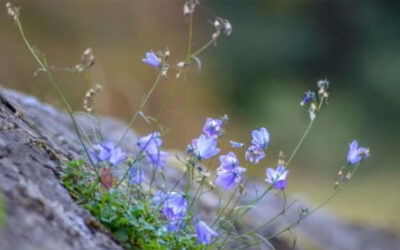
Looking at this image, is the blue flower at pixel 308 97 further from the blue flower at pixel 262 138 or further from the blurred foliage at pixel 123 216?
the blurred foliage at pixel 123 216

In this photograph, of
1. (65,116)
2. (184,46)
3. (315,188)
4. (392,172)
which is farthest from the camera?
(184,46)

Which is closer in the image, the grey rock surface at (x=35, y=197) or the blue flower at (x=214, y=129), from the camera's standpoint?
the grey rock surface at (x=35, y=197)

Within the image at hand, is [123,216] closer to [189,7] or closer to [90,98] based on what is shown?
[90,98]

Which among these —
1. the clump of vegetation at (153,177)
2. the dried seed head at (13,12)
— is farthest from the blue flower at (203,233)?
the dried seed head at (13,12)

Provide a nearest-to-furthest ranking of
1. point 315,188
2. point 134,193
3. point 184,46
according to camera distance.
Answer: point 134,193
point 315,188
point 184,46

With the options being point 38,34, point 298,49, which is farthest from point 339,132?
point 38,34

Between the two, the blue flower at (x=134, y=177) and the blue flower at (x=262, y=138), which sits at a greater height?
the blue flower at (x=262, y=138)

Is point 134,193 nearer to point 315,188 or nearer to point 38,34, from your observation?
point 315,188

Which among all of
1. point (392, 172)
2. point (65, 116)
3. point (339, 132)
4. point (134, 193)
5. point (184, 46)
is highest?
point (184, 46)

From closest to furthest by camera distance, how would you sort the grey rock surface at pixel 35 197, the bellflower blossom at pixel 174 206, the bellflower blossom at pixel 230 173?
the grey rock surface at pixel 35 197
the bellflower blossom at pixel 174 206
the bellflower blossom at pixel 230 173

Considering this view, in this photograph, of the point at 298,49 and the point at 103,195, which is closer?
the point at 103,195
